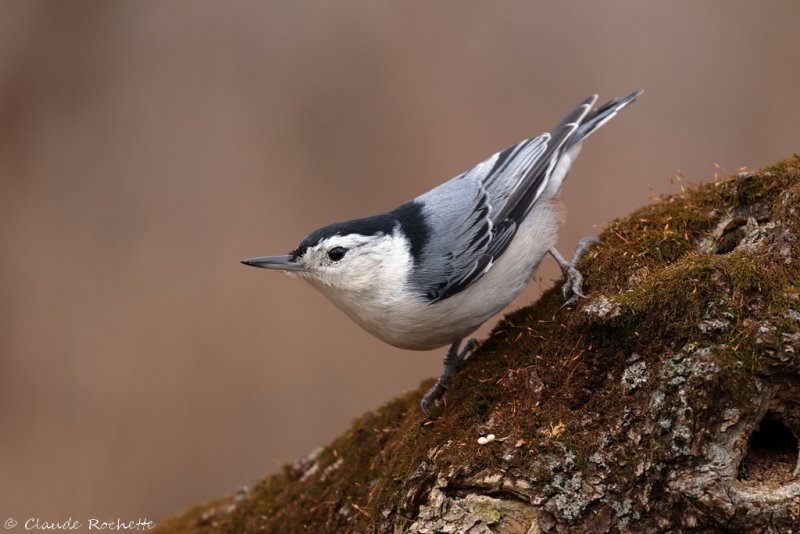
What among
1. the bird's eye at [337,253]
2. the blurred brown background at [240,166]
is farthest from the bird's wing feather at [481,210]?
the blurred brown background at [240,166]

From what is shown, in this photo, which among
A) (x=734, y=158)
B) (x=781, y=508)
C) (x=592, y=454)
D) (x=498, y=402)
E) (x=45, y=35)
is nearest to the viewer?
(x=781, y=508)

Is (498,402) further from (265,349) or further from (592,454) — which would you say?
(265,349)

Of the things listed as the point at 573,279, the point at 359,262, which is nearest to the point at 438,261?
the point at 359,262

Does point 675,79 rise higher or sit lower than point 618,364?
higher

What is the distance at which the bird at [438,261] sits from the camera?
3.04 m

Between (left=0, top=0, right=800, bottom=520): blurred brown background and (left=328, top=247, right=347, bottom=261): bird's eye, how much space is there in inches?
99.7

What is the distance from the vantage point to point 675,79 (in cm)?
549

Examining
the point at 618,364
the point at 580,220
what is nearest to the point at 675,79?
the point at 580,220

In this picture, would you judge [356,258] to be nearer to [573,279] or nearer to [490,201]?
[490,201]

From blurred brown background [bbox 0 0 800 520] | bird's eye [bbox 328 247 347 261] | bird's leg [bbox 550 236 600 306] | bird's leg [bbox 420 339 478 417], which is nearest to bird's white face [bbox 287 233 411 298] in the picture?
bird's eye [bbox 328 247 347 261]

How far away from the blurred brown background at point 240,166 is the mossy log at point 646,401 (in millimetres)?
2574

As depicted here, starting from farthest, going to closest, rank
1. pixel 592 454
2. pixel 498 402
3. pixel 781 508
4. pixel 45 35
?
pixel 45 35
pixel 498 402
pixel 592 454
pixel 781 508

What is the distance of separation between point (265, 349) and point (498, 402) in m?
3.37

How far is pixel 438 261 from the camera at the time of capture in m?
3.11
